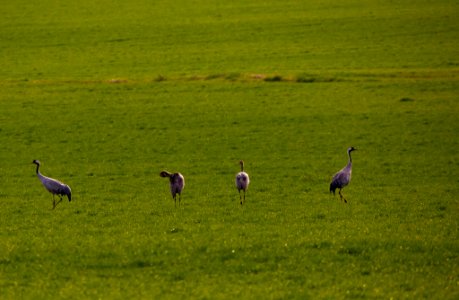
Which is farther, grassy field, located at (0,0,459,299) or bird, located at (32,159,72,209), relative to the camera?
bird, located at (32,159,72,209)

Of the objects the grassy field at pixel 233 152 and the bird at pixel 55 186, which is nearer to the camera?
the grassy field at pixel 233 152

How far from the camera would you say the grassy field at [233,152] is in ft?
46.3

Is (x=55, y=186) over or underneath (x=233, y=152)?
over

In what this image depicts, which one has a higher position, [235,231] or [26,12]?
[26,12]

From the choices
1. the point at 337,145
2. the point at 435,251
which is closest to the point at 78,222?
the point at 435,251

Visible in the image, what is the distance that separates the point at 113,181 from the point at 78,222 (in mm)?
4816

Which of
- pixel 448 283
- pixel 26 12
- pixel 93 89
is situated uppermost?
pixel 26 12

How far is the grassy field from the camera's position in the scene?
46.3 ft

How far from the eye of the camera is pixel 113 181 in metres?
22.4

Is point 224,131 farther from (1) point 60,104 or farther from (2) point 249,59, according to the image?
(2) point 249,59

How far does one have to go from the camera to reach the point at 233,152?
2634 centimetres

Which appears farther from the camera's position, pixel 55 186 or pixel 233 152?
pixel 233 152

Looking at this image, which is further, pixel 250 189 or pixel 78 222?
pixel 250 189

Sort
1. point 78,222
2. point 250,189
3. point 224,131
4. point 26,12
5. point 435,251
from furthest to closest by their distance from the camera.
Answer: point 26,12, point 224,131, point 250,189, point 78,222, point 435,251
